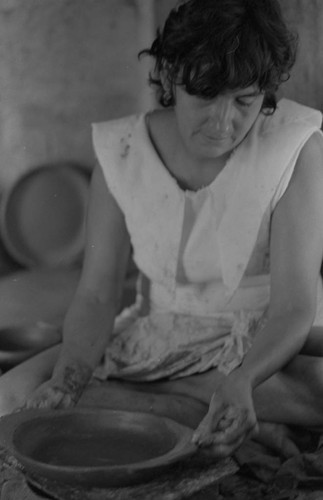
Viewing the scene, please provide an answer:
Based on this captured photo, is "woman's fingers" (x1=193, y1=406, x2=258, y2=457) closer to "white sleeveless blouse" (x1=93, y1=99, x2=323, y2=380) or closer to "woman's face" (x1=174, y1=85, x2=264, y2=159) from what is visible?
"white sleeveless blouse" (x1=93, y1=99, x2=323, y2=380)

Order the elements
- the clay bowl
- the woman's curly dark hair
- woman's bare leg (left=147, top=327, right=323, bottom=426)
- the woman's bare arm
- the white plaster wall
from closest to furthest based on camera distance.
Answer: the woman's curly dark hair < woman's bare leg (left=147, top=327, right=323, bottom=426) < the woman's bare arm < the clay bowl < the white plaster wall

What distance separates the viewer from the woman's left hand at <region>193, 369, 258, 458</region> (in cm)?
183

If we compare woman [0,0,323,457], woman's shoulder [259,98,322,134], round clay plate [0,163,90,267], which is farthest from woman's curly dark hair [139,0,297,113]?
round clay plate [0,163,90,267]

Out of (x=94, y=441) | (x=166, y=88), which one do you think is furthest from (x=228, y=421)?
(x=166, y=88)

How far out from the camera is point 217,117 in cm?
214

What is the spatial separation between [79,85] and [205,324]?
1.53 meters

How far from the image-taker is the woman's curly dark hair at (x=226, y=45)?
81.4 inches

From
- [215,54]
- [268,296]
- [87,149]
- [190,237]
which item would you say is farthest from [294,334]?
[87,149]

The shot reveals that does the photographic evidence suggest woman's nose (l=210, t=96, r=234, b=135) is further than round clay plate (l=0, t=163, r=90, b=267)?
No

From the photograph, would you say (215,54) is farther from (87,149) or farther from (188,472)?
(87,149)

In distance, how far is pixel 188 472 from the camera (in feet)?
5.95

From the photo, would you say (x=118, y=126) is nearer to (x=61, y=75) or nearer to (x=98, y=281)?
(x=98, y=281)

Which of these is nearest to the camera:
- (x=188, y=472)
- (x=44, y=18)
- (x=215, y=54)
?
(x=188, y=472)

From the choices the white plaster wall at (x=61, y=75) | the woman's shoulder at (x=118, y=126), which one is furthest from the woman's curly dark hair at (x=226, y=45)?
the white plaster wall at (x=61, y=75)
